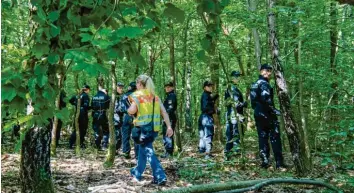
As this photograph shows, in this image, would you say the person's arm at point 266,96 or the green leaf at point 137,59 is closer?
the green leaf at point 137,59

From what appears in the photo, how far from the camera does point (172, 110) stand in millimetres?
9828

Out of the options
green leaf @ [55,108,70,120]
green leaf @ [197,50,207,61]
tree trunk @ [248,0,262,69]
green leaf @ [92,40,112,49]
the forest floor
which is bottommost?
the forest floor

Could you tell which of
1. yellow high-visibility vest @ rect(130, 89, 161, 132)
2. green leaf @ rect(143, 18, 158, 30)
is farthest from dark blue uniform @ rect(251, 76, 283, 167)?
green leaf @ rect(143, 18, 158, 30)

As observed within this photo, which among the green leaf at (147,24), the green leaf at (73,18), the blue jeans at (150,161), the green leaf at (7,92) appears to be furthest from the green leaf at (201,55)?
the blue jeans at (150,161)

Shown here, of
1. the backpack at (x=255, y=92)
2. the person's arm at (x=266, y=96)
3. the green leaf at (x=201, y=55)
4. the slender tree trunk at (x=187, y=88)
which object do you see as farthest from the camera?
the slender tree trunk at (x=187, y=88)

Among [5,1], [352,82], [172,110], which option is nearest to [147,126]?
[172,110]

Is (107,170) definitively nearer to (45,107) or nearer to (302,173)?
(302,173)

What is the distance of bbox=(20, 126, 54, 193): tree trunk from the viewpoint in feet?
16.6

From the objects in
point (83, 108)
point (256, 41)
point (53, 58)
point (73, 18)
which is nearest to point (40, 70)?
point (53, 58)

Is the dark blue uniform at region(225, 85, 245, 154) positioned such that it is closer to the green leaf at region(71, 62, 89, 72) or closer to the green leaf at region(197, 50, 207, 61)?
the green leaf at region(197, 50, 207, 61)

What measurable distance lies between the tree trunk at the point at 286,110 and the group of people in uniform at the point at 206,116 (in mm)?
541

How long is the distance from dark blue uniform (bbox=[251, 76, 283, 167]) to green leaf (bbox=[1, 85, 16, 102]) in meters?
6.08

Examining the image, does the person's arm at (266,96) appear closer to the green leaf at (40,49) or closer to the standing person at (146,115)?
the standing person at (146,115)

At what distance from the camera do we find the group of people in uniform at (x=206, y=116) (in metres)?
6.48
